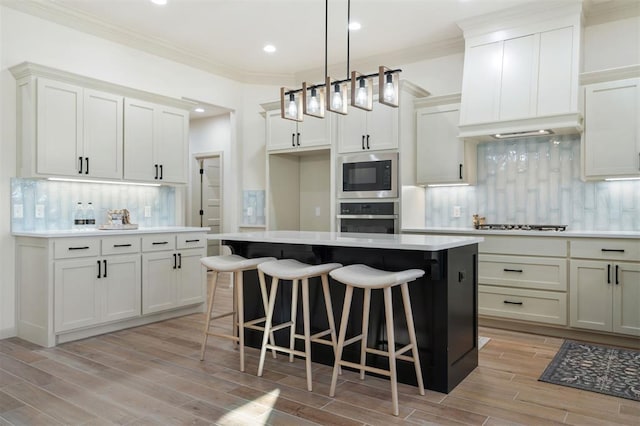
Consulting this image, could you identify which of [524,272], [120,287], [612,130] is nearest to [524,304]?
[524,272]

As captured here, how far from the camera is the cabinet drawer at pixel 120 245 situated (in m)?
3.90

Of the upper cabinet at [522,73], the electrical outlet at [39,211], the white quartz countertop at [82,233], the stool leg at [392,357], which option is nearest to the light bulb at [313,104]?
the stool leg at [392,357]

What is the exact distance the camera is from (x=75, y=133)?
4016 mm

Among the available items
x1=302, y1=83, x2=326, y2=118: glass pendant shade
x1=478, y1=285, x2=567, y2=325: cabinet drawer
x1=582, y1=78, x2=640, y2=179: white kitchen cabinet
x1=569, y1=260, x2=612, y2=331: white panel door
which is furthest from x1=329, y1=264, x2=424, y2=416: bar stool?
x1=582, y1=78, x2=640, y2=179: white kitchen cabinet

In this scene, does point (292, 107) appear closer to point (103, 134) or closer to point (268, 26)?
point (268, 26)

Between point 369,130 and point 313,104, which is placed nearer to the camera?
point 313,104

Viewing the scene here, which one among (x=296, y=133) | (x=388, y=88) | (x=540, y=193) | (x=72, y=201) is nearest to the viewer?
(x=388, y=88)

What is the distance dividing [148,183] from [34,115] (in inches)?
48.4

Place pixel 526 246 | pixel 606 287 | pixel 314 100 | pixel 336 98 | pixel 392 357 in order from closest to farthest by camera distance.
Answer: pixel 392 357
pixel 336 98
pixel 314 100
pixel 606 287
pixel 526 246

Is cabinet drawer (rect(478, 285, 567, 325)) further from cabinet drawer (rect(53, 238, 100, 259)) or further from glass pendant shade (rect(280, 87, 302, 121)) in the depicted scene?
cabinet drawer (rect(53, 238, 100, 259))

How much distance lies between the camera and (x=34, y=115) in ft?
12.3

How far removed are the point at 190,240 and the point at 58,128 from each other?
5.20 feet

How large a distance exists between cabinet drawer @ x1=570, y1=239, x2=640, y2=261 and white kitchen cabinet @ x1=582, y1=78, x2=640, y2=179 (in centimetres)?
62

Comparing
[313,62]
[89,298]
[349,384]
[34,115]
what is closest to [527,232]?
[349,384]
